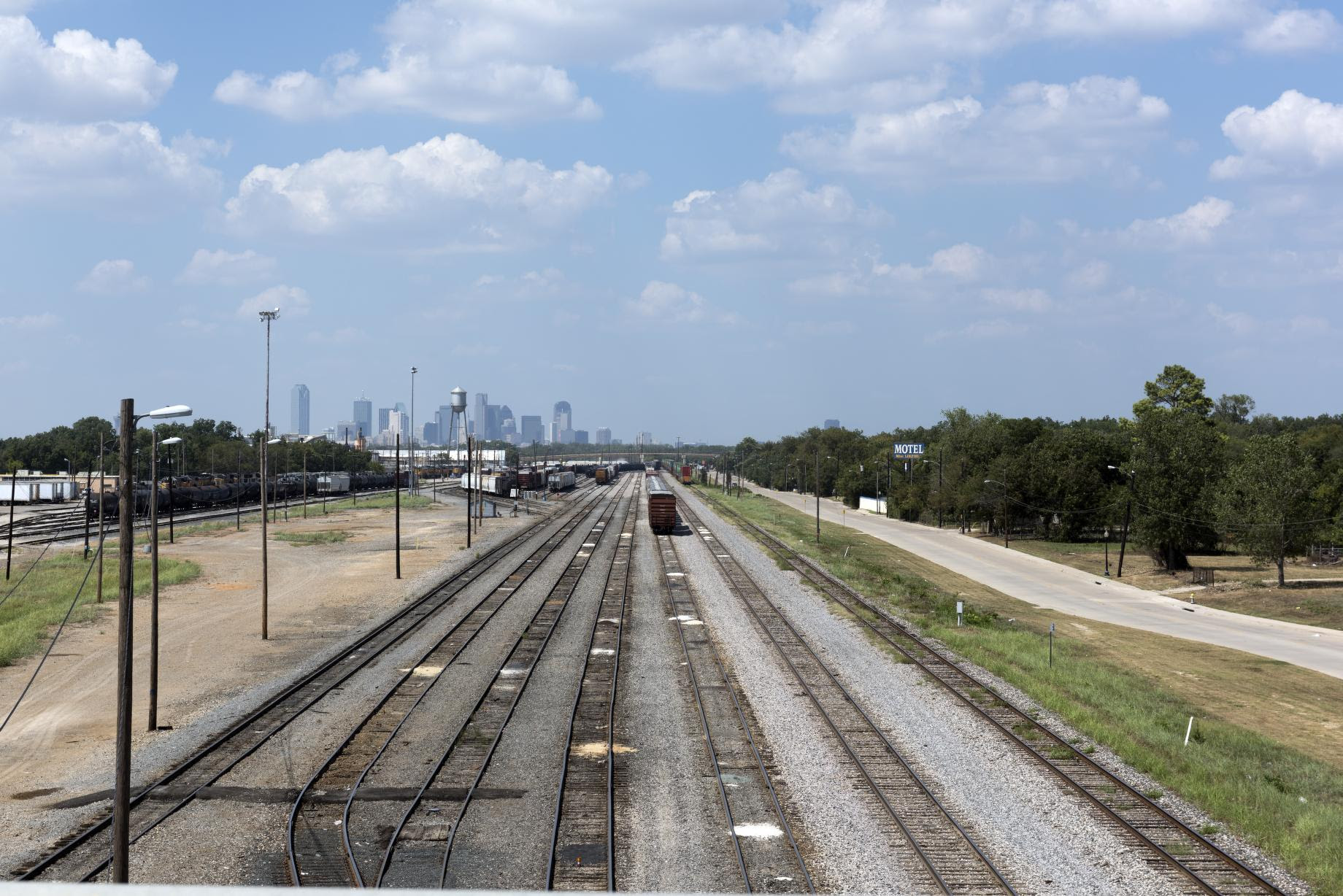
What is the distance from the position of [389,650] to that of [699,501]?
4286 inches

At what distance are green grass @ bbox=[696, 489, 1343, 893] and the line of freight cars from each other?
188ft

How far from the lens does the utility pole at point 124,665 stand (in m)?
13.0

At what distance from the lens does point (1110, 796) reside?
65.3 feet

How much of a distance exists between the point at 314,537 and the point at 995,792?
69.9 meters

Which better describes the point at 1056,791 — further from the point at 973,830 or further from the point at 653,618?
the point at 653,618

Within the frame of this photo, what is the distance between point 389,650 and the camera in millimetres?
34219

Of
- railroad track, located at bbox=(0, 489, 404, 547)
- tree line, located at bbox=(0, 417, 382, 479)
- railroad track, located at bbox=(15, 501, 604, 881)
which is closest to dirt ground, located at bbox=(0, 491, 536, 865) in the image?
railroad track, located at bbox=(15, 501, 604, 881)

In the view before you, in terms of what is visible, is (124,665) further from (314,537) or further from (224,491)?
(224,491)

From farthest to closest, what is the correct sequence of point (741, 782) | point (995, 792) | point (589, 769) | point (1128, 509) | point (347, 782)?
point (1128, 509), point (589, 769), point (741, 782), point (347, 782), point (995, 792)

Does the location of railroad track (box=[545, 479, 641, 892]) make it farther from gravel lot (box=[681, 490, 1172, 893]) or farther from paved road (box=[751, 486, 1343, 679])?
paved road (box=[751, 486, 1343, 679])

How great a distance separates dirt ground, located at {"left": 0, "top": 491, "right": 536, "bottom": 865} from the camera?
21.1m

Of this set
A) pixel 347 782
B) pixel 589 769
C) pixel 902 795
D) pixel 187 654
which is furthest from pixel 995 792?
pixel 187 654

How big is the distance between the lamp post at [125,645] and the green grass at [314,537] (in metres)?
64.2

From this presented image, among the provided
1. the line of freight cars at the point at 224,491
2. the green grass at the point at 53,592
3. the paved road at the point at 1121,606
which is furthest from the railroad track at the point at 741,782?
the line of freight cars at the point at 224,491
